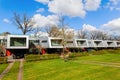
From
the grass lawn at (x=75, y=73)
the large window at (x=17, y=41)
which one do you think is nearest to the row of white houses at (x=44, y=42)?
the large window at (x=17, y=41)

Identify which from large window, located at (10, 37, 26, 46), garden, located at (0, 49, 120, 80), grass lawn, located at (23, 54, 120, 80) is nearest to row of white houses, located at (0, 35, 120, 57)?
large window, located at (10, 37, 26, 46)

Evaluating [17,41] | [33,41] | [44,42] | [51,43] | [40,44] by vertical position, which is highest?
[33,41]

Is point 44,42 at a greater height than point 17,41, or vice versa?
point 44,42

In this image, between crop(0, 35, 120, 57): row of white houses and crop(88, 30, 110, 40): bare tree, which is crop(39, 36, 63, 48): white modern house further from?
crop(88, 30, 110, 40): bare tree

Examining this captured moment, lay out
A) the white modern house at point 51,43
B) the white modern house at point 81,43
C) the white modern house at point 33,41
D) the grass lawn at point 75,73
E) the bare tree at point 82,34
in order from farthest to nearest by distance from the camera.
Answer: the bare tree at point 82,34 → the white modern house at point 81,43 → the white modern house at point 33,41 → the white modern house at point 51,43 → the grass lawn at point 75,73

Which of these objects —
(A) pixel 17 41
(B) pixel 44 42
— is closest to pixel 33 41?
(B) pixel 44 42

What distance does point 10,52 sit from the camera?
52.3 meters

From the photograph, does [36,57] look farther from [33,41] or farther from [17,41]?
[33,41]

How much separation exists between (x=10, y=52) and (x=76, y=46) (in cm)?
2259

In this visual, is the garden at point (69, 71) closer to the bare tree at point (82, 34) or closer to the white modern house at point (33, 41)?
the white modern house at point (33, 41)

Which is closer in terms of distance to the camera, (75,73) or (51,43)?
(75,73)

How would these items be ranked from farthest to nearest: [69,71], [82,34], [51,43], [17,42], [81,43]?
[82,34] < [81,43] < [51,43] < [17,42] < [69,71]

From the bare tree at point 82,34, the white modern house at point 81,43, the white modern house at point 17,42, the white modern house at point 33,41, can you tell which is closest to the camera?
the white modern house at point 17,42

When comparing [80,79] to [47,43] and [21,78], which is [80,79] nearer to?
[21,78]
